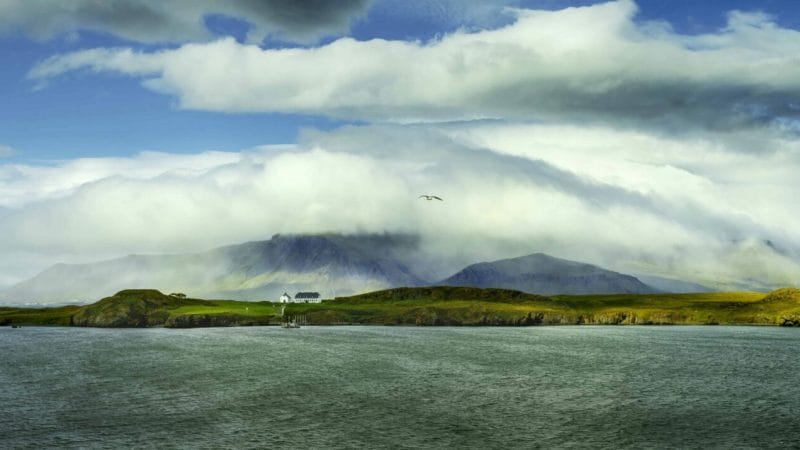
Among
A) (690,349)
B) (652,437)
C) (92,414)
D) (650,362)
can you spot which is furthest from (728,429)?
(690,349)

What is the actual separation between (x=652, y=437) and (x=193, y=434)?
41460 mm

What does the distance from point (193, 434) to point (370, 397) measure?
2813cm

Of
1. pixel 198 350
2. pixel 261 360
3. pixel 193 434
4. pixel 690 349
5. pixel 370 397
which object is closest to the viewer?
pixel 193 434

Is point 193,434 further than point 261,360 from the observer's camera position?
No

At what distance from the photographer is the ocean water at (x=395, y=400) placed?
6316 centimetres

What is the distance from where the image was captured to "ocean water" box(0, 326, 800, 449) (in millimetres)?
63156

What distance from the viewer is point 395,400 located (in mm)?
85000

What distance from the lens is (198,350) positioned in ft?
540

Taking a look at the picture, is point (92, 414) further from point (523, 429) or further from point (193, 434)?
point (523, 429)

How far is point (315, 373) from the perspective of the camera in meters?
115

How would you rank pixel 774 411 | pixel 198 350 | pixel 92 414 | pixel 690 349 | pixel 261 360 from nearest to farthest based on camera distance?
pixel 92 414 < pixel 774 411 < pixel 261 360 < pixel 198 350 < pixel 690 349

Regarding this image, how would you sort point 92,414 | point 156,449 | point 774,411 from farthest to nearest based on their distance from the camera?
point 774,411, point 92,414, point 156,449

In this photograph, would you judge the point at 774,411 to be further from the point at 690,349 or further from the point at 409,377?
the point at 690,349

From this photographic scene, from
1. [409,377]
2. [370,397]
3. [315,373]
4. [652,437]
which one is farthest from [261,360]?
[652,437]
